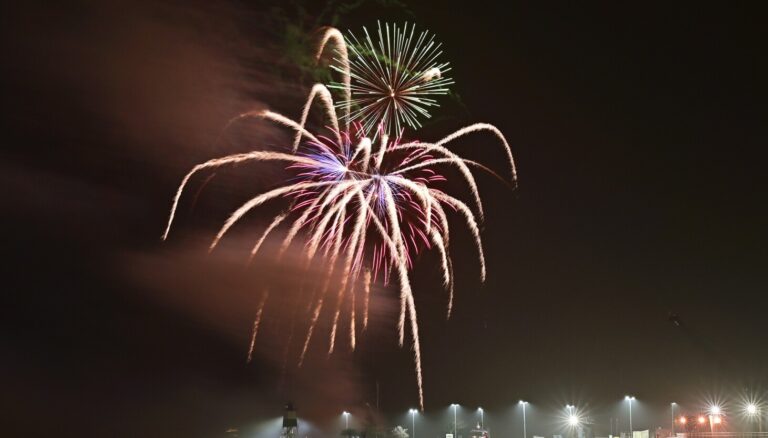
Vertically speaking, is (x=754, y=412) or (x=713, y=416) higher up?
(x=754, y=412)

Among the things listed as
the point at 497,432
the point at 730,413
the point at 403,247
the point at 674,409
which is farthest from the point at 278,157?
the point at 497,432

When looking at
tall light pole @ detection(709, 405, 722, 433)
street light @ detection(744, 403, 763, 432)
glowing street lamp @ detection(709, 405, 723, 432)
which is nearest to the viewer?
tall light pole @ detection(709, 405, 722, 433)

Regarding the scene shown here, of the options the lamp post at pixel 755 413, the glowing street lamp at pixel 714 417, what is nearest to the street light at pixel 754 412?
the lamp post at pixel 755 413

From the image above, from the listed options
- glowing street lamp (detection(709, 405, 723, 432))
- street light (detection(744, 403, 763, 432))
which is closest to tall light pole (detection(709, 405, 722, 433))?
glowing street lamp (detection(709, 405, 723, 432))

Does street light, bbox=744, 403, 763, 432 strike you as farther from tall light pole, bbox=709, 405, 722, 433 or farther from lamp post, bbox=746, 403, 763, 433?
tall light pole, bbox=709, 405, 722, 433

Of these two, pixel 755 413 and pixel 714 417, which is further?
pixel 755 413

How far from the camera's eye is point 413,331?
29.0 metres

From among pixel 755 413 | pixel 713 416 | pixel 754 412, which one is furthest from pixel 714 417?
pixel 755 413

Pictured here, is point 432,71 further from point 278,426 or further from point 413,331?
point 278,426

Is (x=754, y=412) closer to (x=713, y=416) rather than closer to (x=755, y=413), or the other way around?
(x=755, y=413)

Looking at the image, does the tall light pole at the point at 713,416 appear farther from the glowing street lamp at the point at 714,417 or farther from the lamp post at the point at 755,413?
the lamp post at the point at 755,413

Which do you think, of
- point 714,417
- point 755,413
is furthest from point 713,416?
point 755,413

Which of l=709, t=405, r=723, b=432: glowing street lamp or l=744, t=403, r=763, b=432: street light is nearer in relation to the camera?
l=709, t=405, r=723, b=432: glowing street lamp

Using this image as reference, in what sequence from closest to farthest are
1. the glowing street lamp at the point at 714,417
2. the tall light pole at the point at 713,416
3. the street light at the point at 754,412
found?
the tall light pole at the point at 713,416, the glowing street lamp at the point at 714,417, the street light at the point at 754,412
